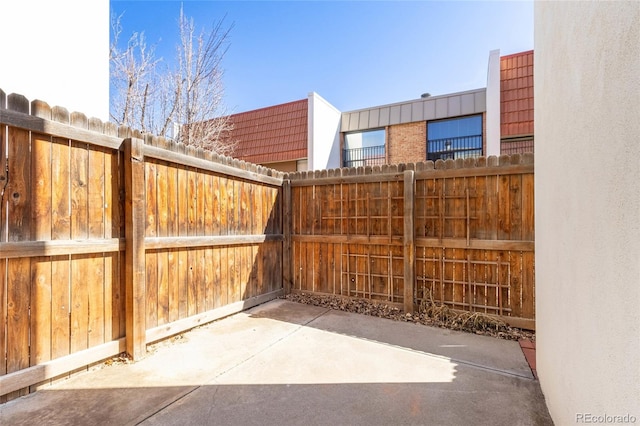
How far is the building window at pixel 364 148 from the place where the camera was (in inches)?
413

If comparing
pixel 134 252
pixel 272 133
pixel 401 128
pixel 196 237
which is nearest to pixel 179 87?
pixel 272 133

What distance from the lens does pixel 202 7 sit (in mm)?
7902

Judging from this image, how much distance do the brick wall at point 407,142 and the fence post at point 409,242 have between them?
565cm

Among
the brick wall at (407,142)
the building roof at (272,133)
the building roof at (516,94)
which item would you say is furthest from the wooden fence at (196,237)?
the brick wall at (407,142)

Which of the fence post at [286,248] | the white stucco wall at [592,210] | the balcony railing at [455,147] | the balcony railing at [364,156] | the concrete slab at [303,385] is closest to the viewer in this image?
the white stucco wall at [592,210]

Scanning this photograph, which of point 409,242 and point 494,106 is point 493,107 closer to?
point 494,106

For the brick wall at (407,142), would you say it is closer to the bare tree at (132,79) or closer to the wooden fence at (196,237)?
the wooden fence at (196,237)

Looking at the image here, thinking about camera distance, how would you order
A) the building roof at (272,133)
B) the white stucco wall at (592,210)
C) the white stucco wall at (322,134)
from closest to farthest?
the white stucco wall at (592,210)
the white stucco wall at (322,134)
the building roof at (272,133)

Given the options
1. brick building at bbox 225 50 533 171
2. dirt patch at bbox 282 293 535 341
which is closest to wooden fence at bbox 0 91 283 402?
dirt patch at bbox 282 293 535 341

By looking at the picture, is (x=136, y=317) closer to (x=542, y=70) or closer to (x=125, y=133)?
(x=125, y=133)

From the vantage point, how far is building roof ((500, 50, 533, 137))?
7590mm

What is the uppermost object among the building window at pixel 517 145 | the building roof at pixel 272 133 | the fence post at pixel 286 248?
the building roof at pixel 272 133

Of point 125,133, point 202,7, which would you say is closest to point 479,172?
point 125,133

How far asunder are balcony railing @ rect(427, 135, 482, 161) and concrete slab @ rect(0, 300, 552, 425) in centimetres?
691
